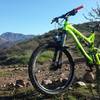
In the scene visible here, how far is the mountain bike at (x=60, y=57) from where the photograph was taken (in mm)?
7277

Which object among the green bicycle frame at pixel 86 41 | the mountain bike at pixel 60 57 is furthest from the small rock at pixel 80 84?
the green bicycle frame at pixel 86 41

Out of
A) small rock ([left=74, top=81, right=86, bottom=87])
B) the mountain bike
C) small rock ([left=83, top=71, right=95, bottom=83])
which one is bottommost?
small rock ([left=74, top=81, right=86, bottom=87])

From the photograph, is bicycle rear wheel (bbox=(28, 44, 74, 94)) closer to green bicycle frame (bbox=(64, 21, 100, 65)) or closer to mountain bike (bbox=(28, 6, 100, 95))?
mountain bike (bbox=(28, 6, 100, 95))

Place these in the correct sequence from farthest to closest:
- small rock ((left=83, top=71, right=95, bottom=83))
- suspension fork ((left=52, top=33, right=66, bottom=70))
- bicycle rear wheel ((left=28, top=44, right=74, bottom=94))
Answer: small rock ((left=83, top=71, right=95, bottom=83)) → suspension fork ((left=52, top=33, right=66, bottom=70)) → bicycle rear wheel ((left=28, top=44, right=74, bottom=94))

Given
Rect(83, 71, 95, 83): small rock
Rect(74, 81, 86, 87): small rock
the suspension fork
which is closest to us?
the suspension fork

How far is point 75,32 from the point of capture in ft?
A: 25.0

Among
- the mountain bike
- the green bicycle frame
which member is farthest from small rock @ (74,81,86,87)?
the green bicycle frame

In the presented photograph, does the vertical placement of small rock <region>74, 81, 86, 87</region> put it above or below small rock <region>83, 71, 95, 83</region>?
below

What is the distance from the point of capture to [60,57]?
766 cm

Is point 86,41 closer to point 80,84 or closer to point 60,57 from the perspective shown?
point 60,57

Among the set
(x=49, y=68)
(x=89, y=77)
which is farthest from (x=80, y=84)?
(x=49, y=68)

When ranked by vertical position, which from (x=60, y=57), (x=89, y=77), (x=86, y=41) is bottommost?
(x=89, y=77)

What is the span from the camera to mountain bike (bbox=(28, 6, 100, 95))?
7.28m

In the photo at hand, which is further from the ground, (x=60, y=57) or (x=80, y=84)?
(x=60, y=57)
